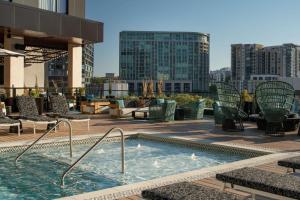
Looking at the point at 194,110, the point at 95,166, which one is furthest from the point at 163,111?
the point at 95,166

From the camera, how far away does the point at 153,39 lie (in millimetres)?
126062

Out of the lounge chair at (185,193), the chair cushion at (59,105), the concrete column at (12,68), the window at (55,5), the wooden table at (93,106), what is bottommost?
the lounge chair at (185,193)

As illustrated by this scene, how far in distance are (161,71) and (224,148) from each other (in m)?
117

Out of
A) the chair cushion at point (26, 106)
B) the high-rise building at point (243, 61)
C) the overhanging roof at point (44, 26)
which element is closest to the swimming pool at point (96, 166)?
the chair cushion at point (26, 106)

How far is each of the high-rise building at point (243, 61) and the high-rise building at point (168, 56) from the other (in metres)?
10.2

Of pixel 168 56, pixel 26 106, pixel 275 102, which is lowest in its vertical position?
pixel 26 106

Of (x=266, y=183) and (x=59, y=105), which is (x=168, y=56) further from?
(x=266, y=183)

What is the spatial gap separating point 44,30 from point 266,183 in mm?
15396

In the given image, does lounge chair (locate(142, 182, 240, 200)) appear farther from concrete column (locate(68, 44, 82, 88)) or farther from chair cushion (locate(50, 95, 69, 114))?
concrete column (locate(68, 44, 82, 88))

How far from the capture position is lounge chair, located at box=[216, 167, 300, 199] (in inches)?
126

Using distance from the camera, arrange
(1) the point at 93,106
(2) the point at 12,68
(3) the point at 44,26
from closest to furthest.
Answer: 1. (1) the point at 93,106
2. (3) the point at 44,26
3. (2) the point at 12,68

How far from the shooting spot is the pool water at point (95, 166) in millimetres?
5148

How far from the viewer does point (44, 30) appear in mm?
17250

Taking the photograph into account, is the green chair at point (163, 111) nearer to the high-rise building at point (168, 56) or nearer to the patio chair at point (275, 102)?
the patio chair at point (275, 102)
